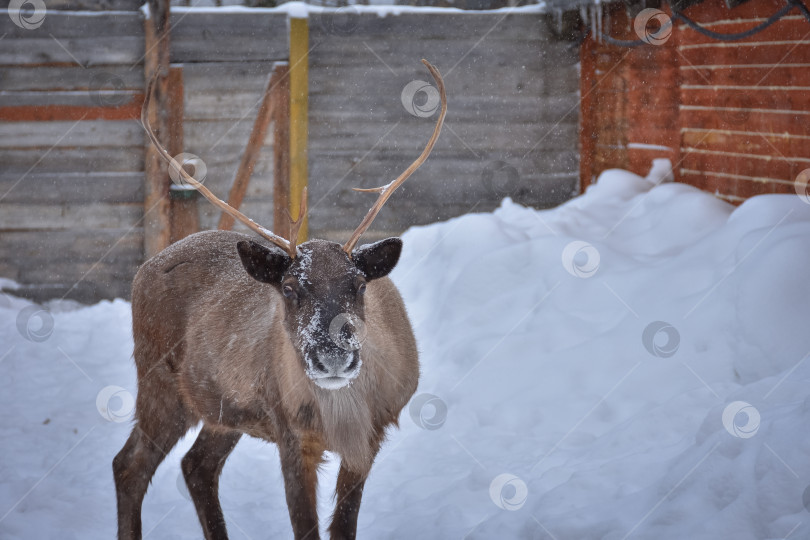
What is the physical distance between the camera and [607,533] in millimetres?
3418

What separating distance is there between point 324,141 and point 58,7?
2.72m

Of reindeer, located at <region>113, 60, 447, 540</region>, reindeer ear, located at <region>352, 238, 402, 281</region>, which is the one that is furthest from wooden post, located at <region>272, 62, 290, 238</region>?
reindeer ear, located at <region>352, 238, 402, 281</region>

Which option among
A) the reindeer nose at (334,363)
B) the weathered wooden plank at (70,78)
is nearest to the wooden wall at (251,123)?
the weathered wooden plank at (70,78)

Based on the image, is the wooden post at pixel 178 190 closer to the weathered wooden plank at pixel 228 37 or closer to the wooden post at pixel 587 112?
the weathered wooden plank at pixel 228 37

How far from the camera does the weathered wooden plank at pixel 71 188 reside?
8117mm

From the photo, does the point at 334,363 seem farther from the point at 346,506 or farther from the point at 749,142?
the point at 749,142

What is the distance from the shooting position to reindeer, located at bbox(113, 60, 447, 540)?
11.4 ft

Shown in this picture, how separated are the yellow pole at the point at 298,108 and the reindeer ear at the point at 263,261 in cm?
478

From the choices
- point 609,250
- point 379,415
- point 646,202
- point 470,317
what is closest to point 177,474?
point 379,415

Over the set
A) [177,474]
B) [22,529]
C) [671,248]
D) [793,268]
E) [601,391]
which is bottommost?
[177,474]

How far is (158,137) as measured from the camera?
811 centimetres

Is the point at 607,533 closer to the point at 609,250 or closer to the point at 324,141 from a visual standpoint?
the point at 609,250

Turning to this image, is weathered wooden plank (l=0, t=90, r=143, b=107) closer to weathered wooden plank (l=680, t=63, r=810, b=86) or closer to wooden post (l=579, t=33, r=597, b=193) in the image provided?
wooden post (l=579, t=33, r=597, b=193)

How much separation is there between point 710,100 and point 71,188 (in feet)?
18.7
